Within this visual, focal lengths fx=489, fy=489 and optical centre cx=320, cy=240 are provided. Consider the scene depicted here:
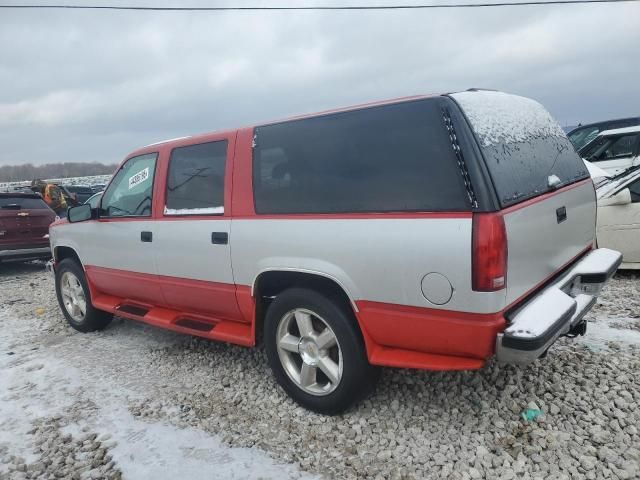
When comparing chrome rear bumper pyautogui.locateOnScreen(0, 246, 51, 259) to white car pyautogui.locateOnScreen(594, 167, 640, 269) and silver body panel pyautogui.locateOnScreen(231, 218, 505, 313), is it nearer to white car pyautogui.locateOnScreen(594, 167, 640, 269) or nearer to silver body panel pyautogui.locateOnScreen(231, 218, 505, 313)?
silver body panel pyautogui.locateOnScreen(231, 218, 505, 313)

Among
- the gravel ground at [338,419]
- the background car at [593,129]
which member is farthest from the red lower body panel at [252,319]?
the background car at [593,129]

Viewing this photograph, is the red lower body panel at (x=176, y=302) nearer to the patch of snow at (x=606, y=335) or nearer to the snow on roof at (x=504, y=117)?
the snow on roof at (x=504, y=117)

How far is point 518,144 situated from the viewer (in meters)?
2.87

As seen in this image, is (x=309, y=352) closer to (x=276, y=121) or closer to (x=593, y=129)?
(x=276, y=121)

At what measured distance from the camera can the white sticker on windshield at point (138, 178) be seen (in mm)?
4169

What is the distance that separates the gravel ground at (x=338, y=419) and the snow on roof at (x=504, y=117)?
5.31ft

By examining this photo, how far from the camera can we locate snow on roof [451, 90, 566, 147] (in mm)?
2598

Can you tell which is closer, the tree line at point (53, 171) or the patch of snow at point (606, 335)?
the patch of snow at point (606, 335)

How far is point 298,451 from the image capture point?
2.79 meters

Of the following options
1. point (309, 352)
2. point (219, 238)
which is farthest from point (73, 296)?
point (309, 352)

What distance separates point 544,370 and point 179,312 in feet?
9.28

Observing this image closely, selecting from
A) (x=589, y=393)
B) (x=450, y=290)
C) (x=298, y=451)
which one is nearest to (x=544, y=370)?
(x=589, y=393)

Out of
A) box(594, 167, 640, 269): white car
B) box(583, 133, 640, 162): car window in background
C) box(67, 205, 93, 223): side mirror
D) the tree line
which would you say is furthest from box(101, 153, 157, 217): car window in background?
the tree line

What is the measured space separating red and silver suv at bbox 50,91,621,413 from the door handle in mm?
12
